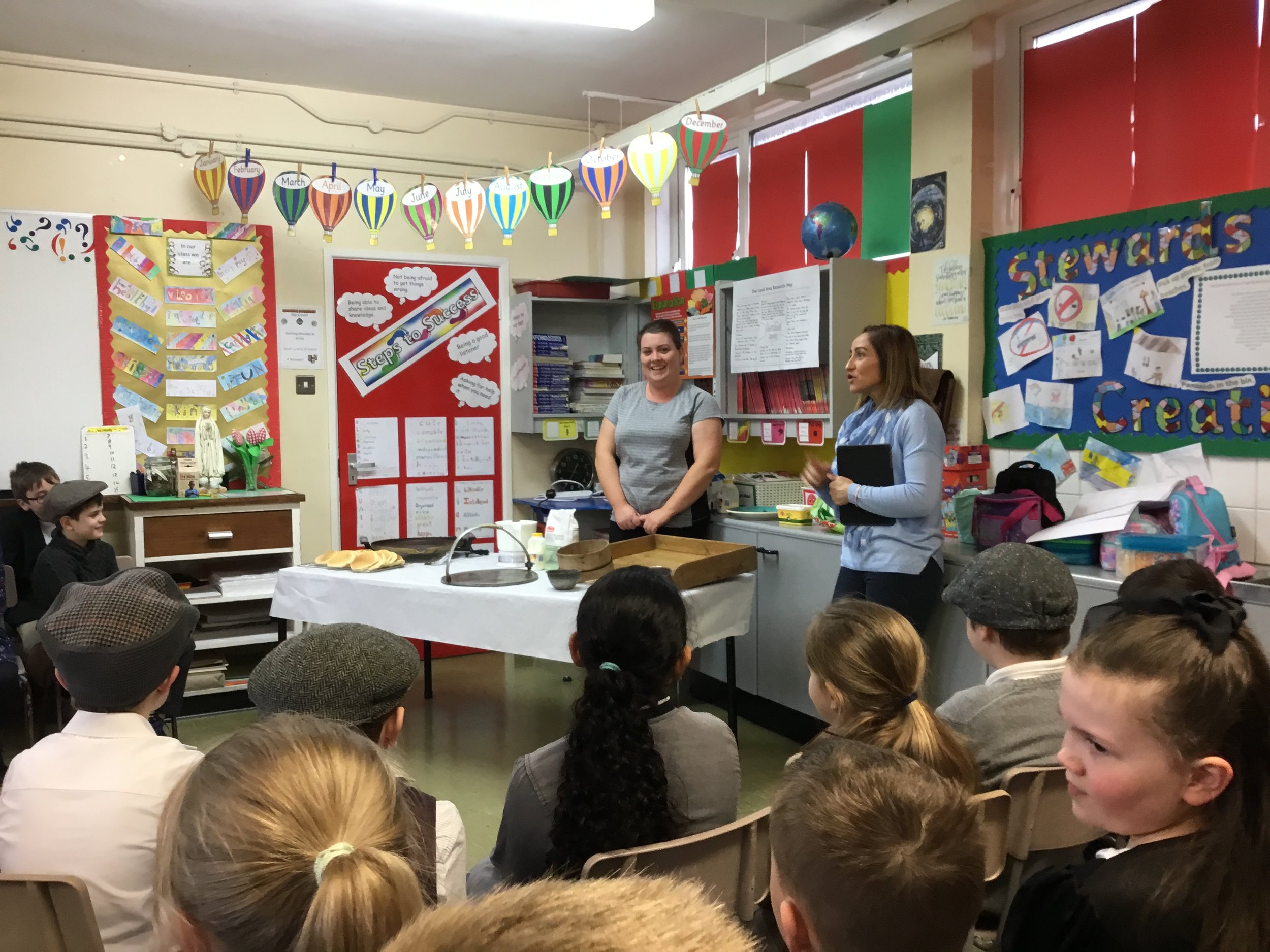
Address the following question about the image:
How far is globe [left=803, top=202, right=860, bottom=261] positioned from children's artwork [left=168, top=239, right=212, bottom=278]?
9.42ft

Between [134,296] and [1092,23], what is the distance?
13.8 feet

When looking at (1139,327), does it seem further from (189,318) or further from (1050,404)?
(189,318)

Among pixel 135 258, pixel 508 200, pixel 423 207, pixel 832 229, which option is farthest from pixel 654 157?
pixel 135 258

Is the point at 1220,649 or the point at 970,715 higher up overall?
the point at 1220,649

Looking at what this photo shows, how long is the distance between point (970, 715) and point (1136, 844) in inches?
26.6

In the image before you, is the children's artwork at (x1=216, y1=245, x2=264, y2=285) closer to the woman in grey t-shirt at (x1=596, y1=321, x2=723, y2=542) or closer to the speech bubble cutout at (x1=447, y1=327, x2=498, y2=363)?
the speech bubble cutout at (x1=447, y1=327, x2=498, y2=363)

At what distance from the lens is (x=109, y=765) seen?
155 centimetres

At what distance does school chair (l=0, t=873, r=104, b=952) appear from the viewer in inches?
49.8

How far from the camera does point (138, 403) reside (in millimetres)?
4746

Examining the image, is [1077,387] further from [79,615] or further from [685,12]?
[79,615]

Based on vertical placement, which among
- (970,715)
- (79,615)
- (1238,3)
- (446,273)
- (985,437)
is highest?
(1238,3)

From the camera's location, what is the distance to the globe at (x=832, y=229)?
416cm

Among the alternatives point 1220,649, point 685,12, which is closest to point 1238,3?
point 685,12

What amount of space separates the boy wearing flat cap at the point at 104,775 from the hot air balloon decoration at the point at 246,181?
10.9 feet
